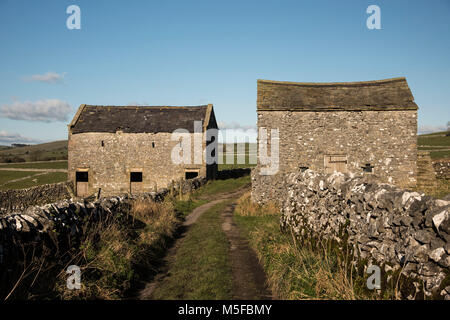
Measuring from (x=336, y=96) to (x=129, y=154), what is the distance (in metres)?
17.7

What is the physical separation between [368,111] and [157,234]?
44.2ft

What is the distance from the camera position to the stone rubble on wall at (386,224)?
360cm

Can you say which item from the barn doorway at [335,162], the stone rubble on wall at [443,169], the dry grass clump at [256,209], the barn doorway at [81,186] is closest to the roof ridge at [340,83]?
the barn doorway at [335,162]

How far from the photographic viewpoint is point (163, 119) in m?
27.6

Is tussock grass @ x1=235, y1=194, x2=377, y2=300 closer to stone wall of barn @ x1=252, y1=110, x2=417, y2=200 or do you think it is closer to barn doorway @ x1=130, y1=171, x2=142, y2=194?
stone wall of barn @ x1=252, y1=110, x2=417, y2=200

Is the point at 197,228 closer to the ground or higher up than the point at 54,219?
closer to the ground

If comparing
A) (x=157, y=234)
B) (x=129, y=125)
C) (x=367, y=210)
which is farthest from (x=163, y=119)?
(x=367, y=210)

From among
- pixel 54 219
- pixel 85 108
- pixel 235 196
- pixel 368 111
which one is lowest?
pixel 235 196

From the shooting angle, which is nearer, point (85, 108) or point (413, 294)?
point (413, 294)

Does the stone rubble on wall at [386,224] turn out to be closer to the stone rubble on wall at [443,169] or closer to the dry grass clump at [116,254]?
the dry grass clump at [116,254]

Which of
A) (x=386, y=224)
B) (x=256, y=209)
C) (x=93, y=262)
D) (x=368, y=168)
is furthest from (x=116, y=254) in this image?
(x=368, y=168)

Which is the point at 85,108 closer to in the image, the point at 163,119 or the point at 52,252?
the point at 163,119

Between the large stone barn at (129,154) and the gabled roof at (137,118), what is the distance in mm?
75
